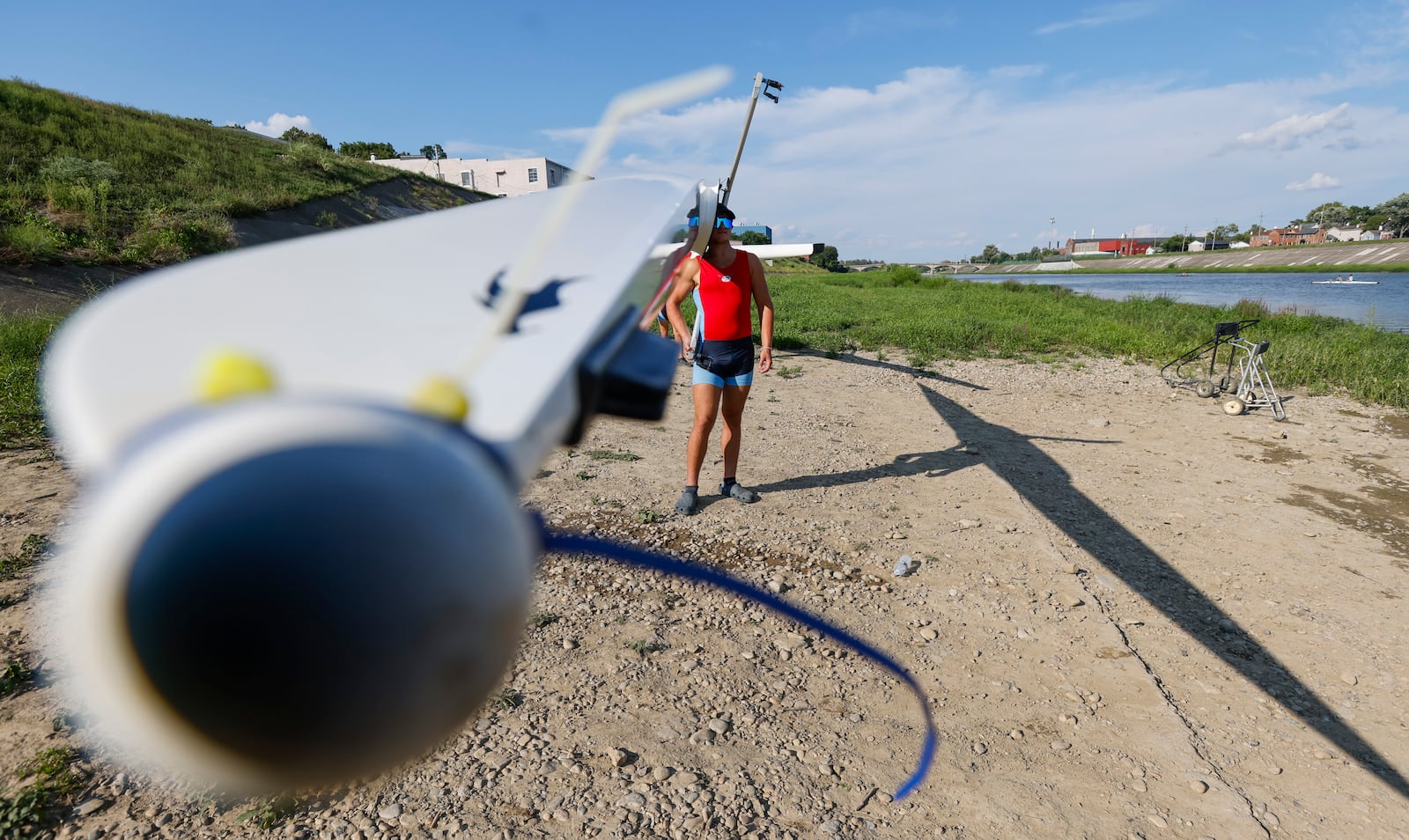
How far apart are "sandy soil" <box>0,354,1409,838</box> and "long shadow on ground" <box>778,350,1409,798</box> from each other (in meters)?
0.03

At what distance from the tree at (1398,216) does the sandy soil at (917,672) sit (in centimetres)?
11646

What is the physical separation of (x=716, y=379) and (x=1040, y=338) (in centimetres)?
1303

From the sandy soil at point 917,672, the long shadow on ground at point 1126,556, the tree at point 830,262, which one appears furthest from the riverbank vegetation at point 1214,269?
the sandy soil at point 917,672

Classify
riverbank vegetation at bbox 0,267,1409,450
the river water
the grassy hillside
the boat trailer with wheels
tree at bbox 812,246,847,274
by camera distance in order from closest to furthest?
riverbank vegetation at bbox 0,267,1409,450, the boat trailer with wheels, the grassy hillside, the river water, tree at bbox 812,246,847,274

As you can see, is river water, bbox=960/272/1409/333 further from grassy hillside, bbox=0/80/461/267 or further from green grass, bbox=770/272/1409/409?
grassy hillside, bbox=0/80/461/267

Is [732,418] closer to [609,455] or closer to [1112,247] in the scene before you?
[609,455]

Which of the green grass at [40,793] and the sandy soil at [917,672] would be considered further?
the sandy soil at [917,672]

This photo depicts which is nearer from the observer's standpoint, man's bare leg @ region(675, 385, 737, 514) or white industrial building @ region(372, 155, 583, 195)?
man's bare leg @ region(675, 385, 737, 514)

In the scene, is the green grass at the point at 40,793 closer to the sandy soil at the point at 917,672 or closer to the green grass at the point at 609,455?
the sandy soil at the point at 917,672

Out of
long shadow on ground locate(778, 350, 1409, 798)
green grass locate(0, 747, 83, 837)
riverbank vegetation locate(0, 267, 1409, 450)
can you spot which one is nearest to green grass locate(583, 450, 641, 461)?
long shadow on ground locate(778, 350, 1409, 798)

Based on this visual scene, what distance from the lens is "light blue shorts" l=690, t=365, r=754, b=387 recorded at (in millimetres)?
5003

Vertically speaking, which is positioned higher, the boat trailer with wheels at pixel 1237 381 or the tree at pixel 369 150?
the tree at pixel 369 150

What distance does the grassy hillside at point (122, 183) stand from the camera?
414 inches

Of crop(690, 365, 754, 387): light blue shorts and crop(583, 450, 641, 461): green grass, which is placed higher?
crop(690, 365, 754, 387): light blue shorts
